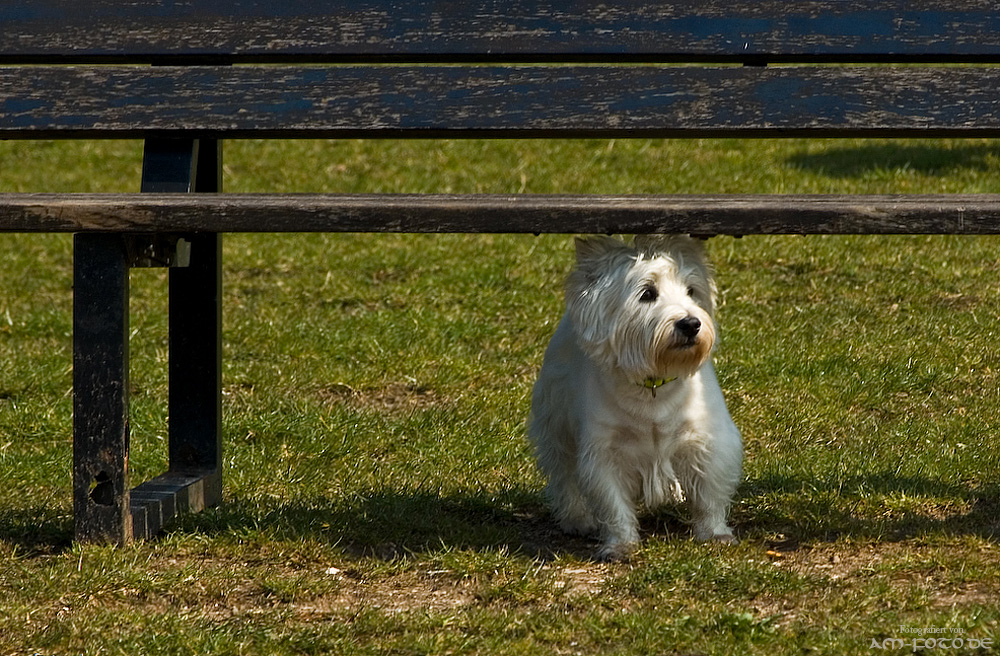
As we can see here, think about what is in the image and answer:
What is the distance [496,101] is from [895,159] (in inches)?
253

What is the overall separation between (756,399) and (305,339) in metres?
2.26

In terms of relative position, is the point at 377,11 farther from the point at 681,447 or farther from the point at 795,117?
the point at 681,447

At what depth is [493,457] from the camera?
16.3 feet

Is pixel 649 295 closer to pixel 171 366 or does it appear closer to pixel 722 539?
pixel 722 539

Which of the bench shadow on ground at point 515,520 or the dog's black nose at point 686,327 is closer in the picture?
the dog's black nose at point 686,327

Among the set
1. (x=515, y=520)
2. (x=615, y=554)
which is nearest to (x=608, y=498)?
(x=615, y=554)

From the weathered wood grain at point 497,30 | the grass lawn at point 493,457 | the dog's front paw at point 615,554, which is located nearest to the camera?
the grass lawn at point 493,457

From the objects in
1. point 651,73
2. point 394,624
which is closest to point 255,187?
point 651,73

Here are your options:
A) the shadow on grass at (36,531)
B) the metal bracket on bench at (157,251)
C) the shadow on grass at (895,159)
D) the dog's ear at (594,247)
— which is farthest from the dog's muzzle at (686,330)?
the shadow on grass at (895,159)

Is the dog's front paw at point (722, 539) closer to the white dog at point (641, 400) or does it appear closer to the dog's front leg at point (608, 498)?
the white dog at point (641, 400)

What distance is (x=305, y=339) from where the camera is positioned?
662 centimetres

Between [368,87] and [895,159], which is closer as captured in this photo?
[368,87]

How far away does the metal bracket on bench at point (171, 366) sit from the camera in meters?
3.72

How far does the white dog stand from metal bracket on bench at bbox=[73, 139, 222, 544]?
3.87ft
